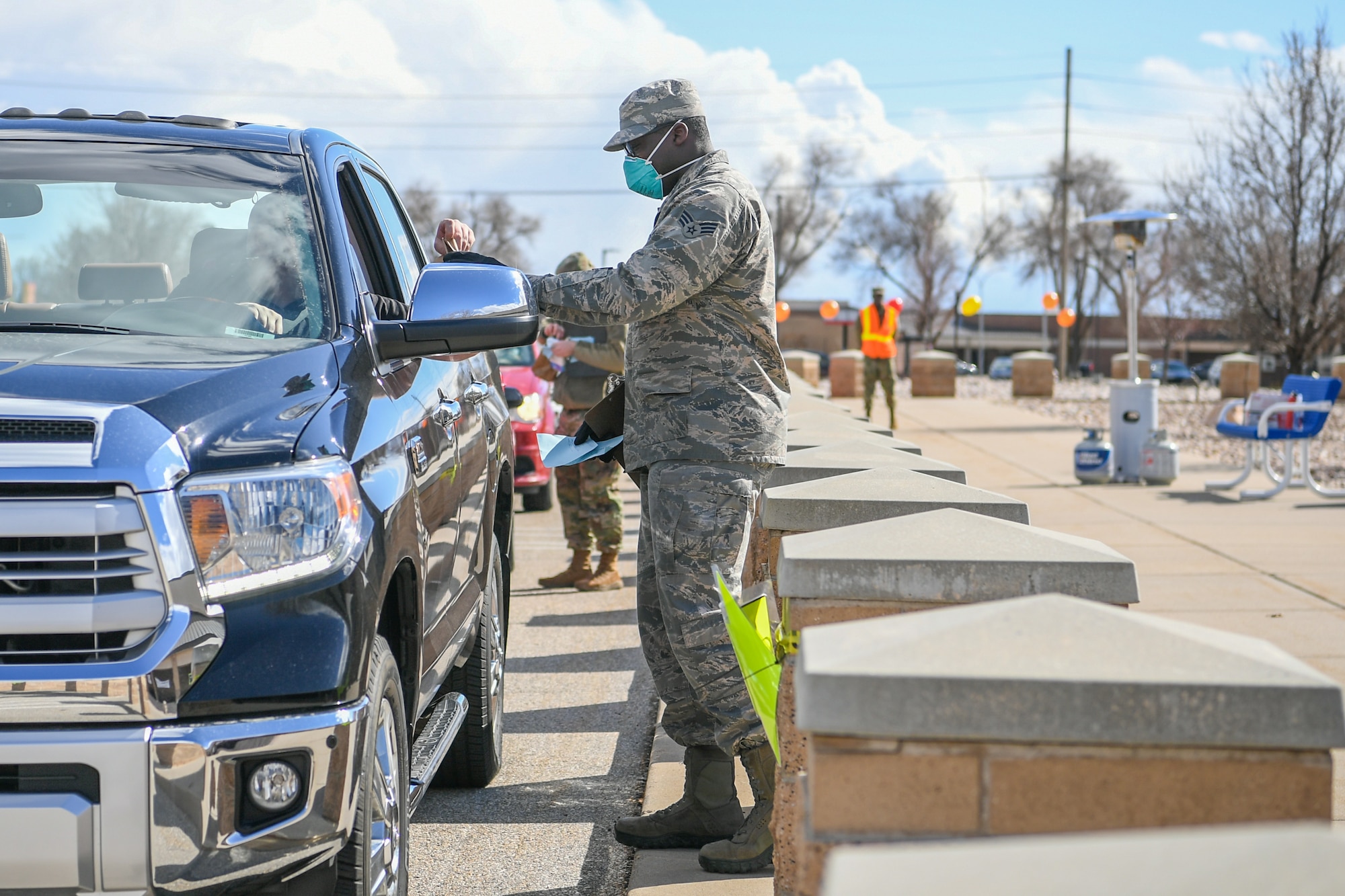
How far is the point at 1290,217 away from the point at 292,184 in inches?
920

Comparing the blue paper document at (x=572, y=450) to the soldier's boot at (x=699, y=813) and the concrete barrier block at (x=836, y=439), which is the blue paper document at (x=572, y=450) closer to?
the soldier's boot at (x=699, y=813)

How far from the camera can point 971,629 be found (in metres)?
2.11

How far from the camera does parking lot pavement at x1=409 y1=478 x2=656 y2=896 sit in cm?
416

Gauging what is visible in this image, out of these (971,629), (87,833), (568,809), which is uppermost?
(971,629)

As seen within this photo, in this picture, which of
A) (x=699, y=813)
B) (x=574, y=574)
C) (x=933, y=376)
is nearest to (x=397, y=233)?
(x=699, y=813)

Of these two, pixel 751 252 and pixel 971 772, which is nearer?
pixel 971 772

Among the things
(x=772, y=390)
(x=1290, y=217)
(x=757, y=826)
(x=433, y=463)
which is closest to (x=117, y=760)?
(x=433, y=463)

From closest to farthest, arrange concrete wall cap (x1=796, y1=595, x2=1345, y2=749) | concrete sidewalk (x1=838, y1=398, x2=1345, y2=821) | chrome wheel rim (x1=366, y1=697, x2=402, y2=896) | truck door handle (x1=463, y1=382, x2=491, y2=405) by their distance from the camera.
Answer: concrete wall cap (x1=796, y1=595, x2=1345, y2=749) < chrome wheel rim (x1=366, y1=697, x2=402, y2=896) < truck door handle (x1=463, y1=382, x2=491, y2=405) < concrete sidewalk (x1=838, y1=398, x2=1345, y2=821)

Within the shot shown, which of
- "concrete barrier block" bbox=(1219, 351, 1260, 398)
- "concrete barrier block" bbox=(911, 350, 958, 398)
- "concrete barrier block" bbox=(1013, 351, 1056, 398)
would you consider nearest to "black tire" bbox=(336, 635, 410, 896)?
"concrete barrier block" bbox=(911, 350, 958, 398)

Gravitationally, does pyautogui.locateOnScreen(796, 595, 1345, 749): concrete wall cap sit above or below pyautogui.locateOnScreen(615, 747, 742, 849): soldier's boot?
above

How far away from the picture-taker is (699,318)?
4.14 metres

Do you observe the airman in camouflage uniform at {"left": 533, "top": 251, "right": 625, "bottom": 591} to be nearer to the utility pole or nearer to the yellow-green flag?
the yellow-green flag

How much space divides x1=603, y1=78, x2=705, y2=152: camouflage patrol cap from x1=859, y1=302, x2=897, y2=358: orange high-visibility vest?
1648 centimetres

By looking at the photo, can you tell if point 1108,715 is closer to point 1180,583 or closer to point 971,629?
point 971,629
